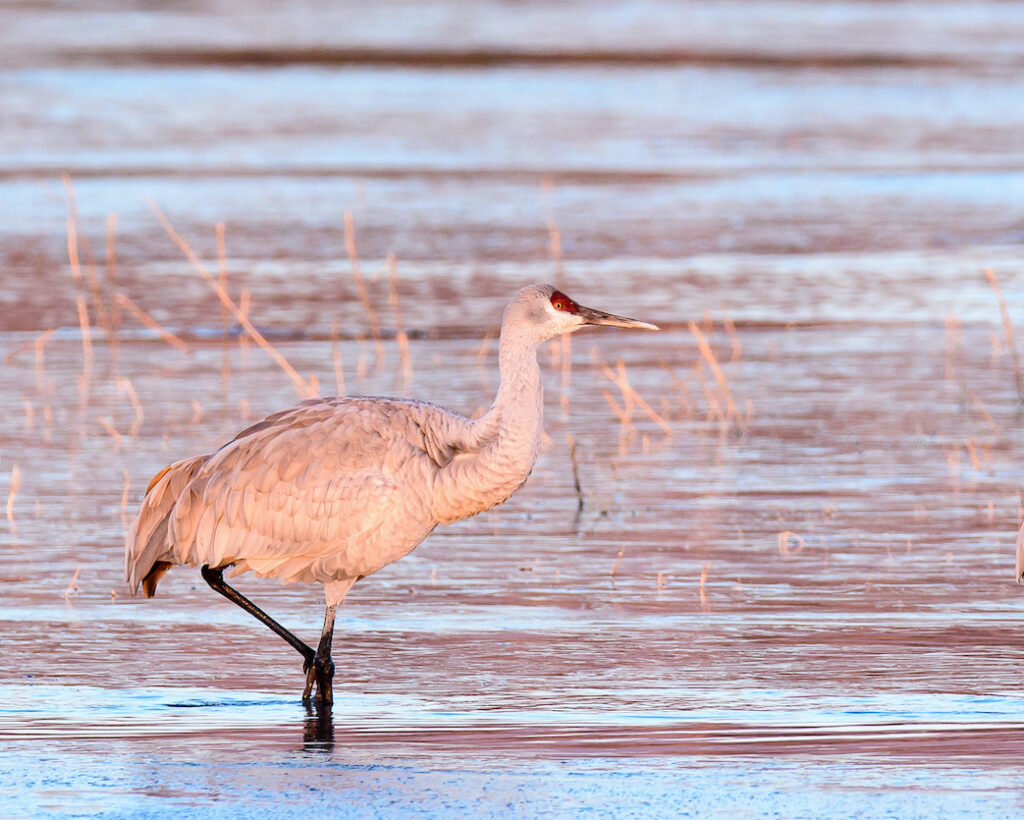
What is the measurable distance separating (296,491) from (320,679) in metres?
0.72

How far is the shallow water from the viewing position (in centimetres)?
671

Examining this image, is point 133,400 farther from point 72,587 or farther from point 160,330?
point 72,587

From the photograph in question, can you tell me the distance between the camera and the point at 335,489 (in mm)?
7867

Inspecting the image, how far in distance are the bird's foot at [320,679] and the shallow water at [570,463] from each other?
0.07 meters

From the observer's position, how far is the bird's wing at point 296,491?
25.8 ft

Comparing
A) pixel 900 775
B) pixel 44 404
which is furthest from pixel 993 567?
pixel 44 404

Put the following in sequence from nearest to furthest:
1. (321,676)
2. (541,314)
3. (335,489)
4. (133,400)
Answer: (321,676)
(335,489)
(541,314)
(133,400)

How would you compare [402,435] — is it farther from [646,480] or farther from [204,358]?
[204,358]

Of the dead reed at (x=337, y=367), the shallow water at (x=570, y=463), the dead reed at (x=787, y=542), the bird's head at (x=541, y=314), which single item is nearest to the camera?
the shallow water at (x=570, y=463)

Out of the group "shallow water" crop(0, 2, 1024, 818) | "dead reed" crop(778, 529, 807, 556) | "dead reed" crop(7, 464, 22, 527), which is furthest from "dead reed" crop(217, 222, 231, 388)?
"dead reed" crop(778, 529, 807, 556)

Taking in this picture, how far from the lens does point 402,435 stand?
798 cm

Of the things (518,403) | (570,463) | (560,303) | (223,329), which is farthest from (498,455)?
(223,329)

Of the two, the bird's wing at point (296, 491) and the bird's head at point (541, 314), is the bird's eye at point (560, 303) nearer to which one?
the bird's head at point (541, 314)

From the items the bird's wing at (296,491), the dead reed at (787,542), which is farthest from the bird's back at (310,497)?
the dead reed at (787,542)
